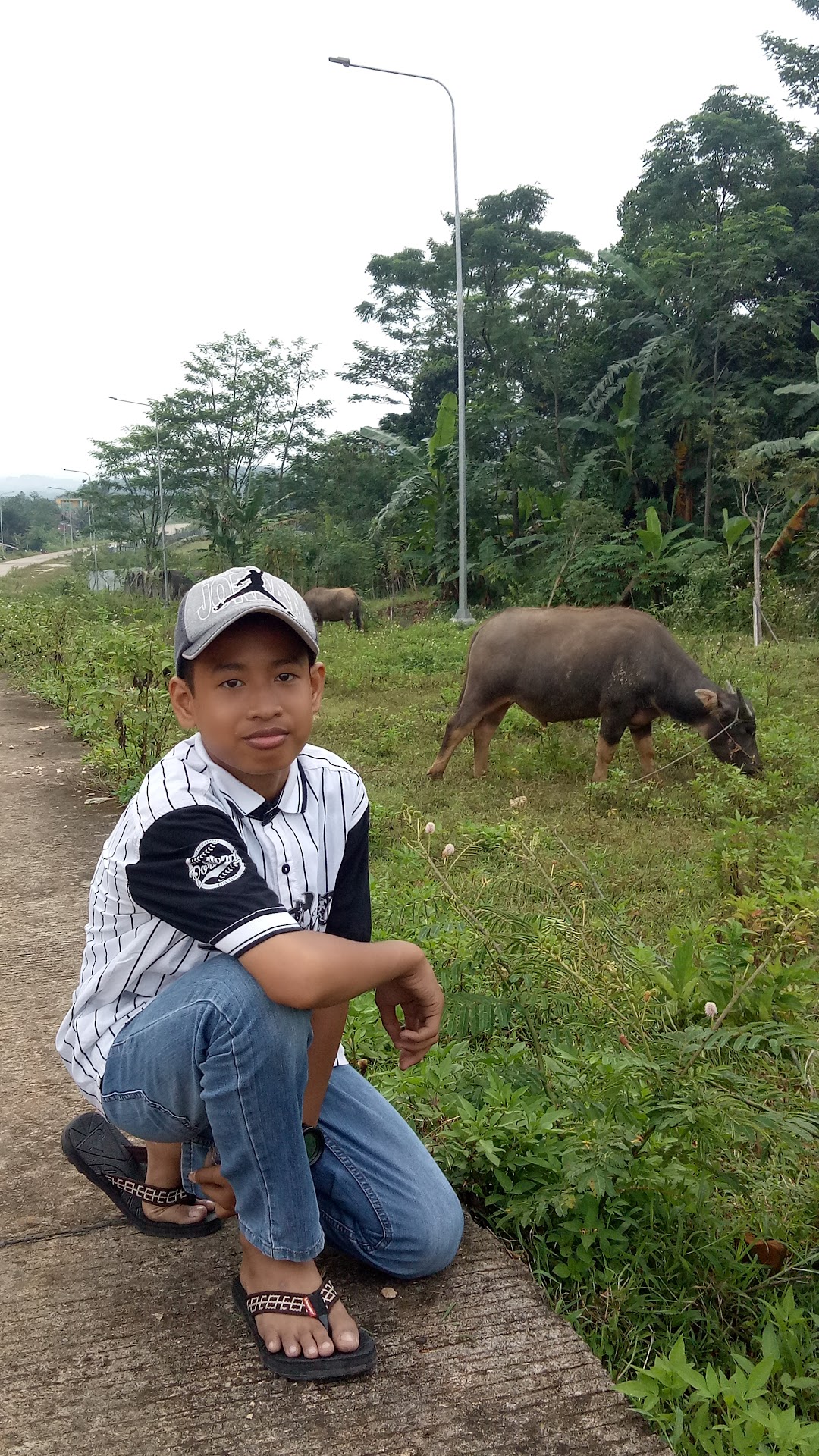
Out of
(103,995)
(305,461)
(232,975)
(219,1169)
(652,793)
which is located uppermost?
(305,461)

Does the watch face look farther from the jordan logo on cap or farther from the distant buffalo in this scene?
the distant buffalo

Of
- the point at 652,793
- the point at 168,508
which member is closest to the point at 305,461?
the point at 168,508

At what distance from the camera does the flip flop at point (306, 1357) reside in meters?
1.86

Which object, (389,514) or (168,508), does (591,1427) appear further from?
(168,508)

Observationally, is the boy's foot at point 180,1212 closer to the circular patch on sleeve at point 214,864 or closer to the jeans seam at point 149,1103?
the jeans seam at point 149,1103

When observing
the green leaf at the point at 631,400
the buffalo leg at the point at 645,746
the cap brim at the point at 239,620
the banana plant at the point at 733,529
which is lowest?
Answer: the buffalo leg at the point at 645,746

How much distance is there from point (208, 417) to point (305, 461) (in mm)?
4108

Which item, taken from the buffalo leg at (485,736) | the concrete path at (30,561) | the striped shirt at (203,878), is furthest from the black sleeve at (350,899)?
the concrete path at (30,561)

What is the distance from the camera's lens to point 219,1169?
1.95 meters

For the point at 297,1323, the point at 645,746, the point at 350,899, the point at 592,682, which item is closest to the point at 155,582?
the point at 592,682

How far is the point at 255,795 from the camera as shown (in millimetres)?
2037

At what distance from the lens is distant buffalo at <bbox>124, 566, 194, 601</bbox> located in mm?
32737

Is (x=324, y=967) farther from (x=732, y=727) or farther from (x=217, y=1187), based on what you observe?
(x=732, y=727)

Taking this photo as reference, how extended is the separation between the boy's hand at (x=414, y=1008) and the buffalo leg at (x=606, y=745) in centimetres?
588
